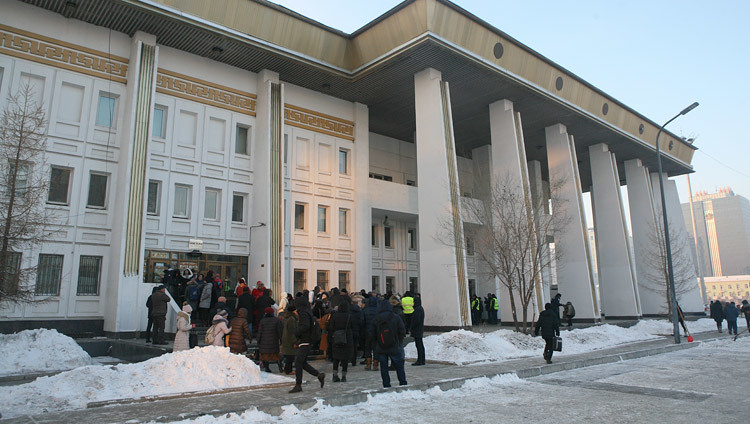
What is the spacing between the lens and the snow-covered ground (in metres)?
7.32

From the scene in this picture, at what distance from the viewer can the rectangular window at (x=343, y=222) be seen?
2626cm

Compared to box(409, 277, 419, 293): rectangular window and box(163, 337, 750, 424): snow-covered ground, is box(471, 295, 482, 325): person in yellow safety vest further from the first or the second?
box(163, 337, 750, 424): snow-covered ground

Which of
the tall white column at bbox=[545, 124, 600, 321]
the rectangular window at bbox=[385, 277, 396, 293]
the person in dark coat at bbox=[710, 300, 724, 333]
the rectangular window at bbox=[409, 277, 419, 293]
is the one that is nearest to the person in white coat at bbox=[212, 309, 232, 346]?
the rectangular window at bbox=[385, 277, 396, 293]

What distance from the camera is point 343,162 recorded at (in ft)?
88.8

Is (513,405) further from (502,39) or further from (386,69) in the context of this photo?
(502,39)

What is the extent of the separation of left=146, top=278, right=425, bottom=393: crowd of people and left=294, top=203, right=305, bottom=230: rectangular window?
7.89m

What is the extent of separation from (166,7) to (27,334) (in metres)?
12.6

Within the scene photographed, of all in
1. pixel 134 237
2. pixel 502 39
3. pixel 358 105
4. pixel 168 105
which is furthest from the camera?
pixel 358 105

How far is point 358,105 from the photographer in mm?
27578

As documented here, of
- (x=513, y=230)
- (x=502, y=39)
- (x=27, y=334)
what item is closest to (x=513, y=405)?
(x=27, y=334)

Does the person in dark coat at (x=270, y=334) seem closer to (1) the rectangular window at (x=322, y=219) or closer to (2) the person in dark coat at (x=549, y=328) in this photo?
(2) the person in dark coat at (x=549, y=328)

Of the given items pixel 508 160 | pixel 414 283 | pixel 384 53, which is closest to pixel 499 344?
pixel 508 160

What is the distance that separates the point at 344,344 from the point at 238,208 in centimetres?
1418

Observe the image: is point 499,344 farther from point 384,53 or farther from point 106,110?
point 106,110
